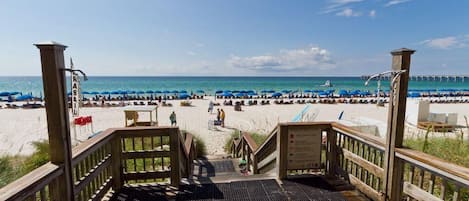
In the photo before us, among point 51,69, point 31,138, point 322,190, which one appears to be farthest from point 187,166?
point 31,138

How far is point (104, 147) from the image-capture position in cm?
345

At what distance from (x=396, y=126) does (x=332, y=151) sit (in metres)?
1.58

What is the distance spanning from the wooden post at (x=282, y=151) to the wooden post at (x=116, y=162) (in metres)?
2.54

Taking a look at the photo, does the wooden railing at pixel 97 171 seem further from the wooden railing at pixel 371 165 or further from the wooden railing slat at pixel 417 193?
the wooden railing slat at pixel 417 193

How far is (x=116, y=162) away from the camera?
3.73 m

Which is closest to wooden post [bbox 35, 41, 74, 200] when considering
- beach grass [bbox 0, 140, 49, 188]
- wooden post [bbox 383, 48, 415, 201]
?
beach grass [bbox 0, 140, 49, 188]

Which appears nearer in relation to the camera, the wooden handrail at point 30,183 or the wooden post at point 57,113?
the wooden handrail at point 30,183

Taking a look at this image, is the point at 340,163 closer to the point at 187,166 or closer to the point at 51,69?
the point at 187,166

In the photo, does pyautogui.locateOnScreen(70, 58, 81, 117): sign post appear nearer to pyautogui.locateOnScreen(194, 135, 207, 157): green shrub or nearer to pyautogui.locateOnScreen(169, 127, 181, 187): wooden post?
pyautogui.locateOnScreen(169, 127, 181, 187): wooden post

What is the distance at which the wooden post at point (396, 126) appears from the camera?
267 cm

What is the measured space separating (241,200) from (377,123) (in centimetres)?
848

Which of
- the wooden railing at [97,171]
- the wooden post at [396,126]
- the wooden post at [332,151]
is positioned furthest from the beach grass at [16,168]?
the wooden post at [396,126]

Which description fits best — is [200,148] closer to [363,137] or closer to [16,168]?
[16,168]

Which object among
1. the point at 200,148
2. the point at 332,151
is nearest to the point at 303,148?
the point at 332,151
